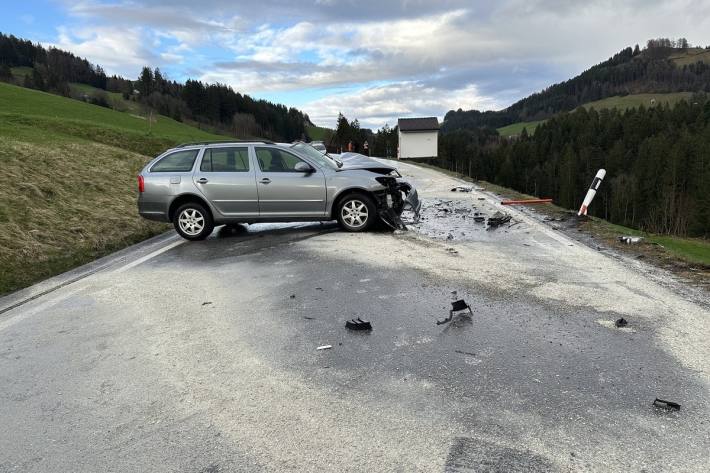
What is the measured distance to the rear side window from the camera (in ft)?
31.7

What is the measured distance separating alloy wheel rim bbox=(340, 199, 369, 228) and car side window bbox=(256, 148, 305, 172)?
49.4 inches

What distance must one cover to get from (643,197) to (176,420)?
75917 mm

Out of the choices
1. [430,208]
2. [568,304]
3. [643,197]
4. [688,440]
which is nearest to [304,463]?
[688,440]

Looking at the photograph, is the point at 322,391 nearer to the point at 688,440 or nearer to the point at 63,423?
the point at 63,423

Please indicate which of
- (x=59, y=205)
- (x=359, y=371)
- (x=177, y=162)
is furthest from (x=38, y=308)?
(x=59, y=205)

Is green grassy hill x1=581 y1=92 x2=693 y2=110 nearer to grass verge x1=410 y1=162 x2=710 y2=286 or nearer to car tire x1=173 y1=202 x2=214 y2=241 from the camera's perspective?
grass verge x1=410 y1=162 x2=710 y2=286

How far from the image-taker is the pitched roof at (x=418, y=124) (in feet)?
180

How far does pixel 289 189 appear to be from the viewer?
9.41 metres

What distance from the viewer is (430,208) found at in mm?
12930

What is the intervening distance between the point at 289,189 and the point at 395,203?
240 centimetres

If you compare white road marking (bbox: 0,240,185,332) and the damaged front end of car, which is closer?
white road marking (bbox: 0,240,185,332)

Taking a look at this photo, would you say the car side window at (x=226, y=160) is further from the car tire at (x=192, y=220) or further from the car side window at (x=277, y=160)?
the car tire at (x=192, y=220)

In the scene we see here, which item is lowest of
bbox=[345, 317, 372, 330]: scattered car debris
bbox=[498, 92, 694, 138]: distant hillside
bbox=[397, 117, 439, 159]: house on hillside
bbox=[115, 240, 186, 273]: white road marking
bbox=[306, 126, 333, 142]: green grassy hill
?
bbox=[115, 240, 186, 273]: white road marking

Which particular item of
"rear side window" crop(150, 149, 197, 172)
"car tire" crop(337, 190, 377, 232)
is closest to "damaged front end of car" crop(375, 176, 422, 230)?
"car tire" crop(337, 190, 377, 232)
